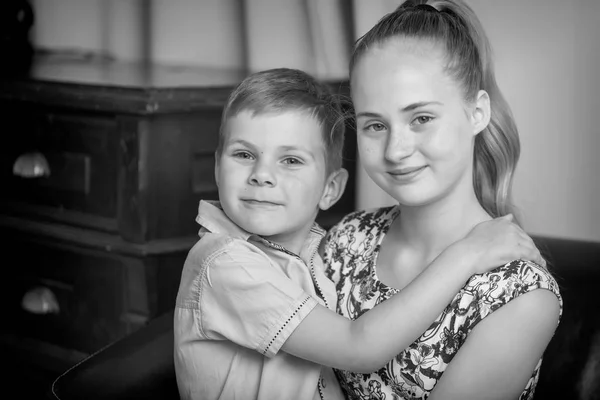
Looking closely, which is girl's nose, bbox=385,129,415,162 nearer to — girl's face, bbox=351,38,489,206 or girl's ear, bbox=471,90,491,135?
girl's face, bbox=351,38,489,206

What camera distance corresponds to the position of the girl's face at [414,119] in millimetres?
1017

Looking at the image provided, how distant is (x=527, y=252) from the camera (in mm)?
1033

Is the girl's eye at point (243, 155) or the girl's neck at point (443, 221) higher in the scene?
the girl's eye at point (243, 155)

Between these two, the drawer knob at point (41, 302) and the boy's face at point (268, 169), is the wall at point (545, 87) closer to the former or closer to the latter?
the boy's face at point (268, 169)

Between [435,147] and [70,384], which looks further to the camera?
[70,384]

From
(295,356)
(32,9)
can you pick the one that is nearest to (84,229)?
(295,356)

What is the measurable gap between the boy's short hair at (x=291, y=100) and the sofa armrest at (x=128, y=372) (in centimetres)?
35

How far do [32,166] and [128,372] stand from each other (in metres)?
0.76

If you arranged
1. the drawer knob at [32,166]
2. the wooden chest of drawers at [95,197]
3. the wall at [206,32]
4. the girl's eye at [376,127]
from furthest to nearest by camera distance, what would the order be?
the wall at [206,32]
the drawer knob at [32,166]
the wooden chest of drawers at [95,197]
the girl's eye at [376,127]

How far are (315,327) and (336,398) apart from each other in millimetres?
226

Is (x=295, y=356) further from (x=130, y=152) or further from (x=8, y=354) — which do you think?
(x=8, y=354)

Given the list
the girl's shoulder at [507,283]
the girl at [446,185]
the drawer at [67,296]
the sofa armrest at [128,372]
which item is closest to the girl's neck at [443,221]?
the girl at [446,185]

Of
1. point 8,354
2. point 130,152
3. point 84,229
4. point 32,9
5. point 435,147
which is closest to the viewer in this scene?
point 435,147

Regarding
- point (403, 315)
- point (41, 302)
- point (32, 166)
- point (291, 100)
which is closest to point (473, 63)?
point (291, 100)
